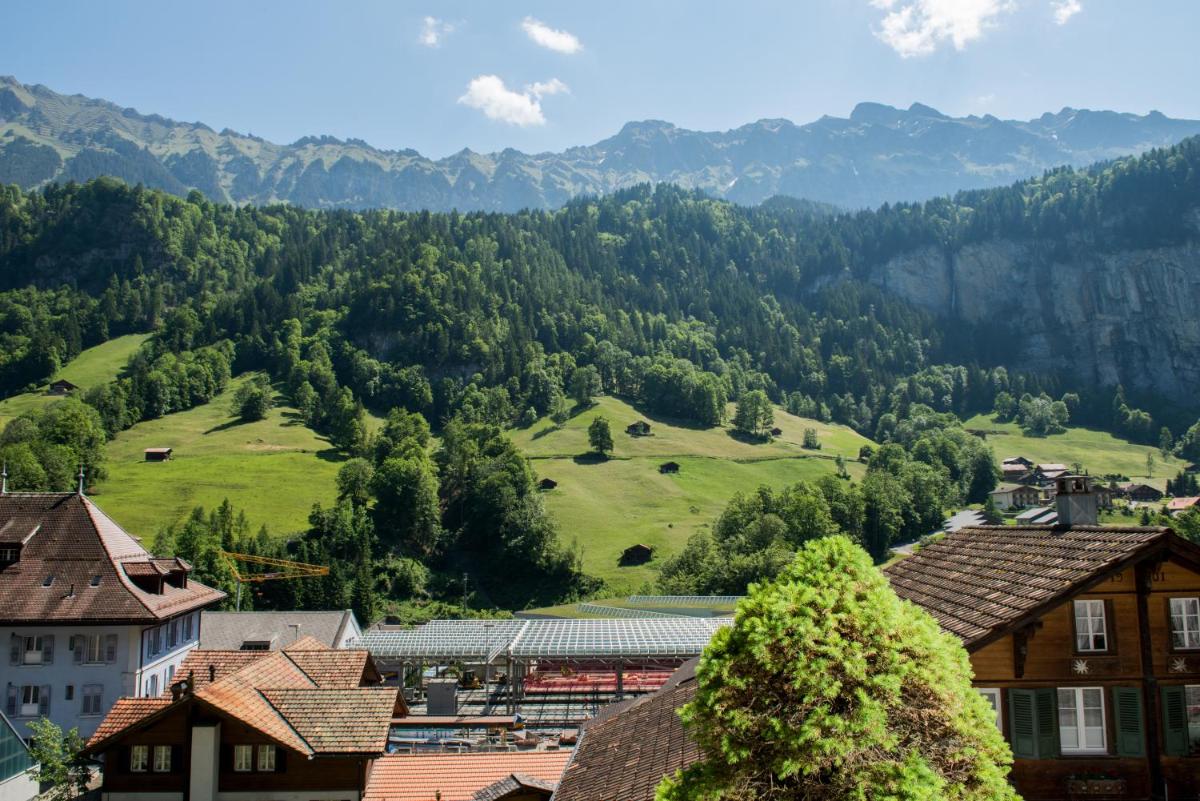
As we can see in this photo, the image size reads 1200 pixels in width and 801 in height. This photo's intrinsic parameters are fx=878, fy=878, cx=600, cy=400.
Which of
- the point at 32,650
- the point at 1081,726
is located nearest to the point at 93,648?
the point at 32,650

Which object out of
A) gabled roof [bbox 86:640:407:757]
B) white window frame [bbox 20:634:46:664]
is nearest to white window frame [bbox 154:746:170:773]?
gabled roof [bbox 86:640:407:757]

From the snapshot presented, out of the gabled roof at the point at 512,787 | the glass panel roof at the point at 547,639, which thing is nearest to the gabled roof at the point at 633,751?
the gabled roof at the point at 512,787

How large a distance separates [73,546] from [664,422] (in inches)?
5745

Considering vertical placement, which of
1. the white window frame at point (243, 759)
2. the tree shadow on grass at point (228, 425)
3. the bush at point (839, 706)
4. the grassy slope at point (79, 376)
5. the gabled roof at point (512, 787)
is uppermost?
the grassy slope at point (79, 376)

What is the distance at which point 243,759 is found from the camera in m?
26.5

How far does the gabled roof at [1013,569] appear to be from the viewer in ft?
52.2

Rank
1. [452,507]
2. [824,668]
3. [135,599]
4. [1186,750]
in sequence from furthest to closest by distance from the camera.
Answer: [452,507]
[135,599]
[1186,750]
[824,668]

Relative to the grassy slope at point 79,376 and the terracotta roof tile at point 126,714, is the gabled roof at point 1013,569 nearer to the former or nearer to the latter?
the terracotta roof tile at point 126,714

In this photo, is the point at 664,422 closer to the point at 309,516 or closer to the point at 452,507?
the point at 452,507

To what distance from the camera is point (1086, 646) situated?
54.0 feet

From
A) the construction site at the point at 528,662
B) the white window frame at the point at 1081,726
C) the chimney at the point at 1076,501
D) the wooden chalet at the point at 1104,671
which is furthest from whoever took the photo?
the construction site at the point at 528,662

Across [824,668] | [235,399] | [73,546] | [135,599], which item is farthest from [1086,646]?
[235,399]

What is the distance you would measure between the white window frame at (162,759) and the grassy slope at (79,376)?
148m

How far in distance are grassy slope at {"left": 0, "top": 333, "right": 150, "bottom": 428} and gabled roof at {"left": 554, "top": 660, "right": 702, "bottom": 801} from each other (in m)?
158
